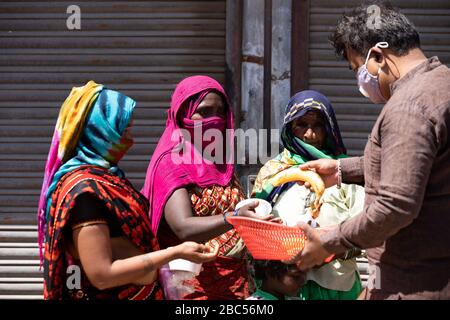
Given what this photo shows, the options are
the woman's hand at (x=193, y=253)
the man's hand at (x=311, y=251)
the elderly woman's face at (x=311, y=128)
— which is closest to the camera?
the man's hand at (x=311, y=251)

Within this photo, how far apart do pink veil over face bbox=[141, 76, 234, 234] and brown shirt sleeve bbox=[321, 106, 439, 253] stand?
128 centimetres

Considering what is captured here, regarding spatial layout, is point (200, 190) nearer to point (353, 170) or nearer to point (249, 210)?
point (249, 210)

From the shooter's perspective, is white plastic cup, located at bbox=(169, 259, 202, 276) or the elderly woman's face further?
the elderly woman's face

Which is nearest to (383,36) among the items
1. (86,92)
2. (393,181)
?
(393,181)

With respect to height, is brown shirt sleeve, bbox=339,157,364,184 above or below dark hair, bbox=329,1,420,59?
below

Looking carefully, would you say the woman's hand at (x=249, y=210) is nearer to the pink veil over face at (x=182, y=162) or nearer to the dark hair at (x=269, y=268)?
the pink veil over face at (x=182, y=162)

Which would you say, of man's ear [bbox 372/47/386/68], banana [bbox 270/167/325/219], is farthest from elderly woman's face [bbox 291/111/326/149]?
man's ear [bbox 372/47/386/68]

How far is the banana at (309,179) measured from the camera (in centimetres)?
377

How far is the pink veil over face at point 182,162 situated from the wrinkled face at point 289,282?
55 centimetres

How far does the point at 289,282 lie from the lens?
4277 millimetres

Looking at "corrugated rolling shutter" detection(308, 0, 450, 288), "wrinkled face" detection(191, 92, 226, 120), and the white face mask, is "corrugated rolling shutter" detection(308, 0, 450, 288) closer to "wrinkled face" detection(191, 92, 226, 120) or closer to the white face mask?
"wrinkled face" detection(191, 92, 226, 120)

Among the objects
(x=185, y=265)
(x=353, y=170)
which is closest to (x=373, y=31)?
(x=353, y=170)

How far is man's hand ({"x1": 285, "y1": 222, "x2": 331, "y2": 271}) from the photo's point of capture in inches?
125

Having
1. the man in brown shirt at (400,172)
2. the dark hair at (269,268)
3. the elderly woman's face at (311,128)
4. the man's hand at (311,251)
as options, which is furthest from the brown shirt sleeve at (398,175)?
the elderly woman's face at (311,128)
